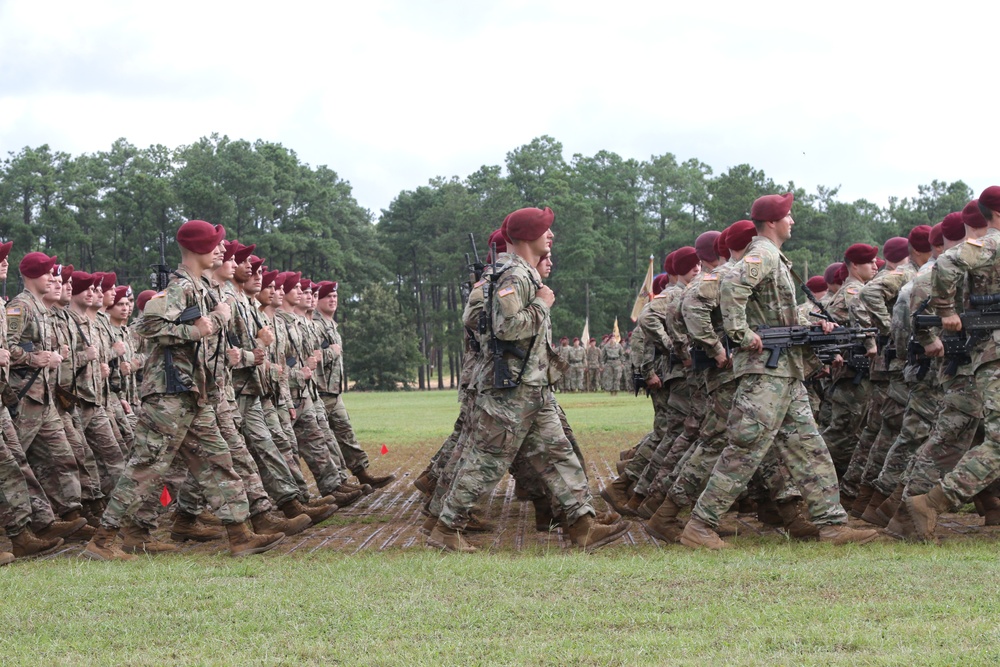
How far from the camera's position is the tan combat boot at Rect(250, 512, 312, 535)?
8.75m

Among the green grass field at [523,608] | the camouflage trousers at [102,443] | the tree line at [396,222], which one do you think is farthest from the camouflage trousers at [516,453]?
the tree line at [396,222]

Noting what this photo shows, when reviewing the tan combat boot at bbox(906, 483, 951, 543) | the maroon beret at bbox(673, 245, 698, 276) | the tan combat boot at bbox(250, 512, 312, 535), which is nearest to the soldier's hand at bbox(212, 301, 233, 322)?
the tan combat boot at bbox(250, 512, 312, 535)

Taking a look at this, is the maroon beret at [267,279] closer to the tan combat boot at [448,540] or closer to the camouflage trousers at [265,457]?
the camouflage trousers at [265,457]

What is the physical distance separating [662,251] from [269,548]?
235 ft

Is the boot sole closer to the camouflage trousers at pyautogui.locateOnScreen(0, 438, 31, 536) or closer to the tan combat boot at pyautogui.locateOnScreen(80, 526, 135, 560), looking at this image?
the tan combat boot at pyautogui.locateOnScreen(80, 526, 135, 560)

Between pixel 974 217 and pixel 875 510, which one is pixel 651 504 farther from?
pixel 974 217

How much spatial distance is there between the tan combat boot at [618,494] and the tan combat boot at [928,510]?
3.15 metres

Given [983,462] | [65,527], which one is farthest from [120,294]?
[983,462]

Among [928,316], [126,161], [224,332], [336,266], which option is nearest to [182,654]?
[224,332]

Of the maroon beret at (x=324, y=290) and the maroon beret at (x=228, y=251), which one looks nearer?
the maroon beret at (x=228, y=251)

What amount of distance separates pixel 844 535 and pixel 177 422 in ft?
15.5

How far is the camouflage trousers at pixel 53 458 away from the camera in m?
9.21

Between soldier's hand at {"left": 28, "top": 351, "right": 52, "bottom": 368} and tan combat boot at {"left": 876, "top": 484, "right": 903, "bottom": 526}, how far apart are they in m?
6.61

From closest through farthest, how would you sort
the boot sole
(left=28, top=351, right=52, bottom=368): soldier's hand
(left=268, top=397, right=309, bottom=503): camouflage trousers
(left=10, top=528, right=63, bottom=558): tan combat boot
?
the boot sole → (left=10, top=528, right=63, bottom=558): tan combat boot → (left=28, top=351, right=52, bottom=368): soldier's hand → (left=268, top=397, right=309, bottom=503): camouflage trousers
